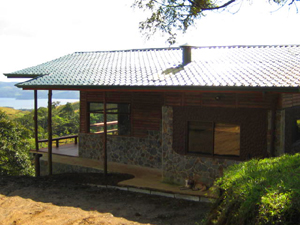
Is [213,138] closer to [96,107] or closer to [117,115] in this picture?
[117,115]

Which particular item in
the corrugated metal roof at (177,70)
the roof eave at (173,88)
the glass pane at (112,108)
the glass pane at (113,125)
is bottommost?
the glass pane at (113,125)

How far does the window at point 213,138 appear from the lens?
8.94m

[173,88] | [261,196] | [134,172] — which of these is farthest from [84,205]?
[261,196]

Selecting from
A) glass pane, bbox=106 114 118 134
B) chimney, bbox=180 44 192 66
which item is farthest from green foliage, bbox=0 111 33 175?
chimney, bbox=180 44 192 66

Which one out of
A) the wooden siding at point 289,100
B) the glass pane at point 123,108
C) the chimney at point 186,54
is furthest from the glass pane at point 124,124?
the wooden siding at point 289,100

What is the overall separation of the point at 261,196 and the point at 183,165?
18.8ft

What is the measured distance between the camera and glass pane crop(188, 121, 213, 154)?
9.23m

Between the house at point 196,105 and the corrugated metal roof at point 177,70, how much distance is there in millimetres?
27

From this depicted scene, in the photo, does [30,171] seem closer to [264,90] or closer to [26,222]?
[26,222]

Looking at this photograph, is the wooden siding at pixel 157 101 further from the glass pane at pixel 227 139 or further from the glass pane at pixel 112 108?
the glass pane at pixel 227 139

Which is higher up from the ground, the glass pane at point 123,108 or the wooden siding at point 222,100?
the wooden siding at point 222,100

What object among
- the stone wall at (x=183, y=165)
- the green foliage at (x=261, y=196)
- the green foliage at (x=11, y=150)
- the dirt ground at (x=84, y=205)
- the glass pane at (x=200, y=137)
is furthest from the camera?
the green foliage at (x=11, y=150)

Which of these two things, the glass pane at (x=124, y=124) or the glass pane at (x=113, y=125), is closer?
the glass pane at (x=124, y=124)

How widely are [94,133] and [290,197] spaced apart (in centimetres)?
1036
